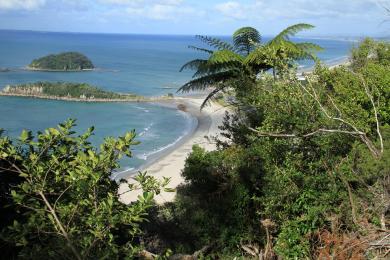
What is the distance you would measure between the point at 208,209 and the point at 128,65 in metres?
95.7

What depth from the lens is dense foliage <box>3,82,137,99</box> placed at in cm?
5872

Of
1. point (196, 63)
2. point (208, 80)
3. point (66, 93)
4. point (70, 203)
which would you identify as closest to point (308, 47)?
point (208, 80)

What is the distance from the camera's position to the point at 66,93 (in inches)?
2357

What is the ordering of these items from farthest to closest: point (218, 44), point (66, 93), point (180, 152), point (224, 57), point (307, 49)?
point (66, 93), point (180, 152), point (218, 44), point (307, 49), point (224, 57)

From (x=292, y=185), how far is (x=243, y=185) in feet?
5.05

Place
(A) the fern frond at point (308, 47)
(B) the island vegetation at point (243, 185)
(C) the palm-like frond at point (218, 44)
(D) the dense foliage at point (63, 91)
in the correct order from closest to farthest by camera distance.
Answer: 1. (B) the island vegetation at point (243, 185)
2. (A) the fern frond at point (308, 47)
3. (C) the palm-like frond at point (218, 44)
4. (D) the dense foliage at point (63, 91)

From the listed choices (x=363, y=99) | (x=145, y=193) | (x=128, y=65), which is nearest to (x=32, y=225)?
(x=145, y=193)

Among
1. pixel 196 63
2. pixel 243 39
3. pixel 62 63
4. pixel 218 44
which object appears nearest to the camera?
pixel 196 63

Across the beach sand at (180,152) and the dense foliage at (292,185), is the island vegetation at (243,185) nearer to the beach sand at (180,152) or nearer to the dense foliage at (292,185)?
the dense foliage at (292,185)

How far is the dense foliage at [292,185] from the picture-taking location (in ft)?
24.1

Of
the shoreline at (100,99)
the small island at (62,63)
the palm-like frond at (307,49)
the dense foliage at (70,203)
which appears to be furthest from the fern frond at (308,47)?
the small island at (62,63)

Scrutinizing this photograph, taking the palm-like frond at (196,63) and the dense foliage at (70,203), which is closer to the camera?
the dense foliage at (70,203)

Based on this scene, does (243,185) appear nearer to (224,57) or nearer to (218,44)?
(224,57)

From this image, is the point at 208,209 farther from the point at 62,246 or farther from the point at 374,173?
the point at 62,246
